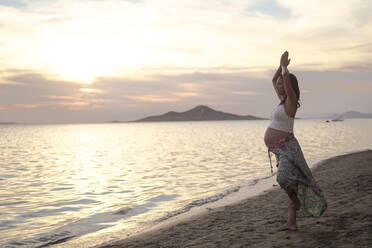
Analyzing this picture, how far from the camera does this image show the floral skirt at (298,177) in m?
5.35

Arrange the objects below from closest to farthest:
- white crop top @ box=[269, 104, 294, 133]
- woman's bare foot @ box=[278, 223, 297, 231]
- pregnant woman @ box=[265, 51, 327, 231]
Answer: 1. pregnant woman @ box=[265, 51, 327, 231]
2. white crop top @ box=[269, 104, 294, 133]
3. woman's bare foot @ box=[278, 223, 297, 231]

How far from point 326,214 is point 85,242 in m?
5.42

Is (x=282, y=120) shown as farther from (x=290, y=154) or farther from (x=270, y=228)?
(x=270, y=228)

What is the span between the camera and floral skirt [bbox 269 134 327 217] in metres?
5.35

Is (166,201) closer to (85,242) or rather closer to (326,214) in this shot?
(85,242)

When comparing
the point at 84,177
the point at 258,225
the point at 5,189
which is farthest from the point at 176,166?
the point at 258,225

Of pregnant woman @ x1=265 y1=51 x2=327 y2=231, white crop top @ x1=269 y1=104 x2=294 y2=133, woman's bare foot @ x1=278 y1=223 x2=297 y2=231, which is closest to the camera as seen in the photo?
pregnant woman @ x1=265 y1=51 x2=327 y2=231

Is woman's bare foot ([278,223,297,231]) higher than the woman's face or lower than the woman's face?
lower

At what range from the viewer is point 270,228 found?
251 inches

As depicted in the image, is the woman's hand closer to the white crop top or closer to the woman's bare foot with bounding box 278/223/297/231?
the white crop top

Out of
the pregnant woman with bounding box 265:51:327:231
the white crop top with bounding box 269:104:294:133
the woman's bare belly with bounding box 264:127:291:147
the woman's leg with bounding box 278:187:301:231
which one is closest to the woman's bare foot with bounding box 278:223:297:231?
the woman's leg with bounding box 278:187:301:231

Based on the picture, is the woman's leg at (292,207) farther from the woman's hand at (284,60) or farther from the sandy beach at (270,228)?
the woman's hand at (284,60)

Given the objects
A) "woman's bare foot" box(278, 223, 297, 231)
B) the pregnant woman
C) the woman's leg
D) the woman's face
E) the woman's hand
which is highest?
the woman's hand

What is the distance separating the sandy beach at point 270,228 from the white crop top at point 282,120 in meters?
1.79
